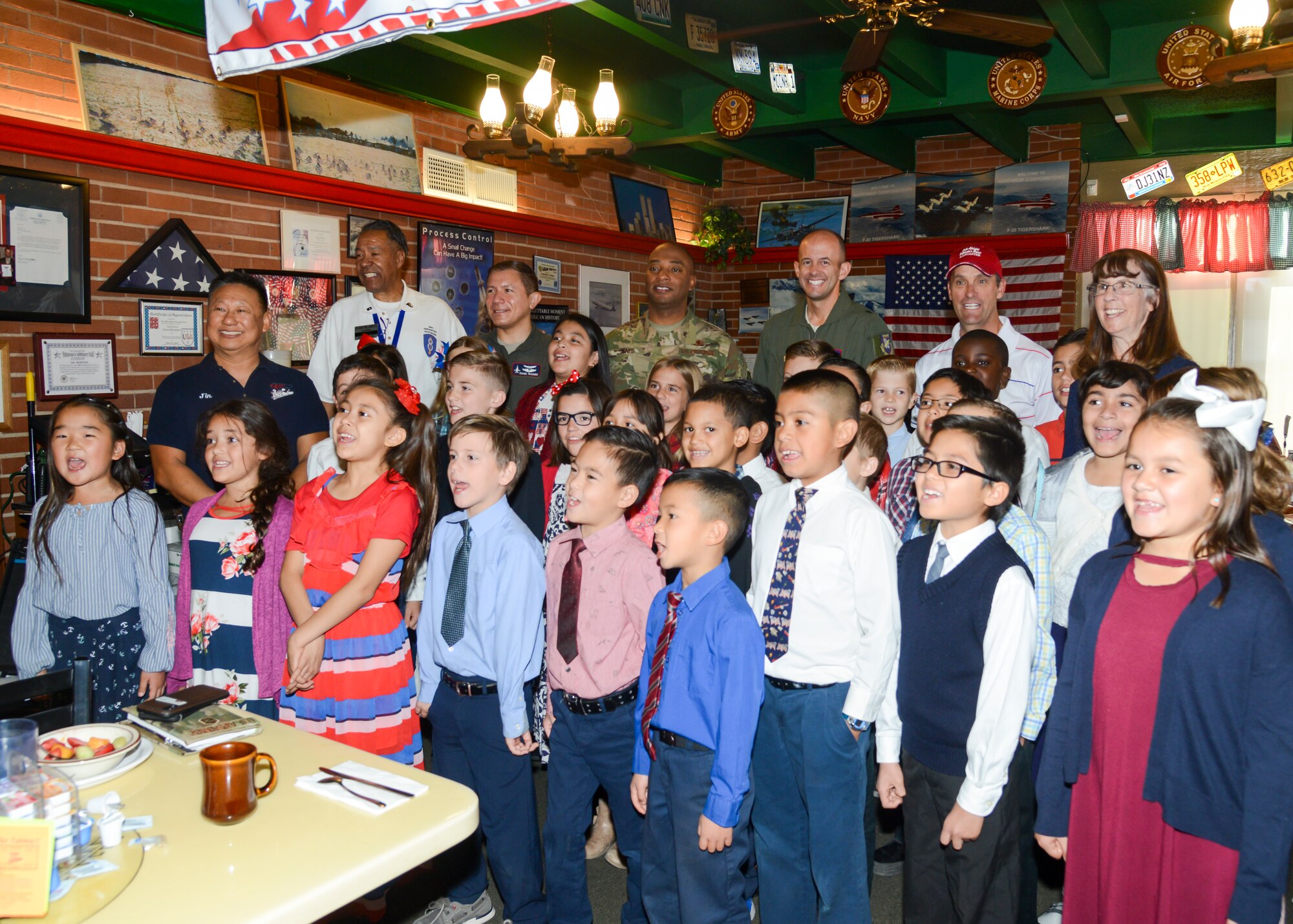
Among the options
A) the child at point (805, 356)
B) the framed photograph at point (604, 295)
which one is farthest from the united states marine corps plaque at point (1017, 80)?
the framed photograph at point (604, 295)

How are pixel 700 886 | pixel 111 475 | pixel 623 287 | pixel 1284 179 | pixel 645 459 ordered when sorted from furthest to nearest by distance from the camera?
pixel 623 287, pixel 1284 179, pixel 111 475, pixel 645 459, pixel 700 886

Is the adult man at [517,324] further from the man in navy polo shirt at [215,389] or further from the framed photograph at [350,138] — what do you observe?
the framed photograph at [350,138]

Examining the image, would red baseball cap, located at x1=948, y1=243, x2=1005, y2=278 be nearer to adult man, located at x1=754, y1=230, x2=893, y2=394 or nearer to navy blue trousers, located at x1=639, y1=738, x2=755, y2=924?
adult man, located at x1=754, y1=230, x2=893, y2=394

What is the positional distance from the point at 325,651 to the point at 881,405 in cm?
228

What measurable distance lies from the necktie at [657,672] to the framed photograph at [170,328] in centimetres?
370

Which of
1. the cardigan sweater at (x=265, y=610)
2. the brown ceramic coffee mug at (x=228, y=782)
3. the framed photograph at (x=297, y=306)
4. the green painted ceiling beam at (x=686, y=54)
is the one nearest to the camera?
the brown ceramic coffee mug at (x=228, y=782)

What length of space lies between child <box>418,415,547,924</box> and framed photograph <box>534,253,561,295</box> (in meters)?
5.01

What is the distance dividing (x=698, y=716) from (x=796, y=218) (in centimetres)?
793

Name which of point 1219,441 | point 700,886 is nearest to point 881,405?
point 1219,441

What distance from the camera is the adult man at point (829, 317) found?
4.27 metres

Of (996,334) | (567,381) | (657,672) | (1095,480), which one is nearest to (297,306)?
(567,381)

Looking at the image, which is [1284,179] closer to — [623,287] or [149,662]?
[623,287]

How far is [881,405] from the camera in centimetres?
357

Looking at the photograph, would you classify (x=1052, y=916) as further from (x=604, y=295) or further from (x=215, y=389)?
(x=604, y=295)
